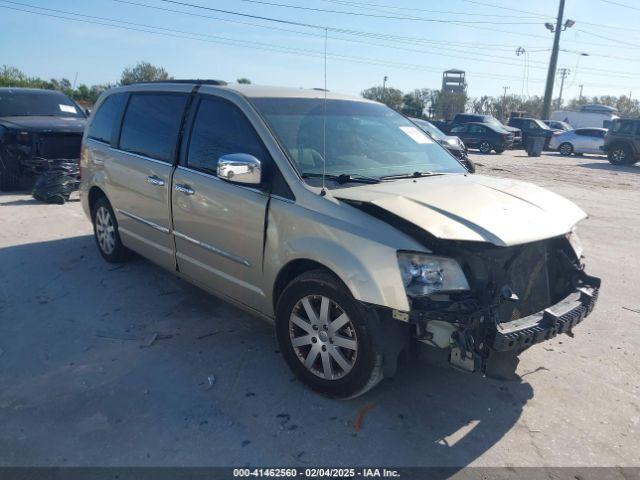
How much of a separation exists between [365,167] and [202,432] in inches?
82.2

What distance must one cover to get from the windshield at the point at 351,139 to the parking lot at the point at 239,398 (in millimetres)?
1456

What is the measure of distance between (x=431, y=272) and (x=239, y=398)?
146cm

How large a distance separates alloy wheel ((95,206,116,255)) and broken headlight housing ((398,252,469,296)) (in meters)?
3.75

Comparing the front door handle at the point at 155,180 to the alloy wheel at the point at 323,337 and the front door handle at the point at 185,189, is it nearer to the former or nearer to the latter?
the front door handle at the point at 185,189

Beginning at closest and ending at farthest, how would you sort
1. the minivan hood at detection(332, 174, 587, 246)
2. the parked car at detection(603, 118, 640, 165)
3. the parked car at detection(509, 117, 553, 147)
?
1. the minivan hood at detection(332, 174, 587, 246)
2. the parked car at detection(603, 118, 640, 165)
3. the parked car at detection(509, 117, 553, 147)

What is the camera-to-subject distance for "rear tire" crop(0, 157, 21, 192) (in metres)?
9.43

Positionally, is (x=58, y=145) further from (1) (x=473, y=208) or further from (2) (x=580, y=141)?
(2) (x=580, y=141)

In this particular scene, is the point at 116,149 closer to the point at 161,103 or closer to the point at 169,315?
the point at 161,103

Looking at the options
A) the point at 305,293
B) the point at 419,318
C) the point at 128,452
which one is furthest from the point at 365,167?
the point at 128,452

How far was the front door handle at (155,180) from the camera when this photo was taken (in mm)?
4393

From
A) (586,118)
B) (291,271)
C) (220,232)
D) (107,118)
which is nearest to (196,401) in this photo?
(291,271)

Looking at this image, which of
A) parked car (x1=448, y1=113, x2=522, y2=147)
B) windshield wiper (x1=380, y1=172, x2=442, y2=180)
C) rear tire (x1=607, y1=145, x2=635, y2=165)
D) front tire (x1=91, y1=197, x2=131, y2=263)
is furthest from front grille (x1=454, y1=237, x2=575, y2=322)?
parked car (x1=448, y1=113, x2=522, y2=147)

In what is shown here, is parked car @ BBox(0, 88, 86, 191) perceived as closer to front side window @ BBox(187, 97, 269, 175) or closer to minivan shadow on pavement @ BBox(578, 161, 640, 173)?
front side window @ BBox(187, 97, 269, 175)

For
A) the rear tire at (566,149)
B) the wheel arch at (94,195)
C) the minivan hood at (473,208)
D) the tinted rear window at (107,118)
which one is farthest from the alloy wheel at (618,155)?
the wheel arch at (94,195)
